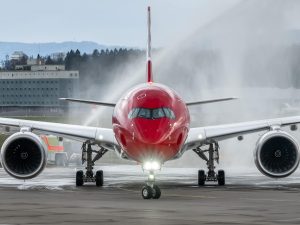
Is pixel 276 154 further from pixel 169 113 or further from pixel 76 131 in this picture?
pixel 76 131

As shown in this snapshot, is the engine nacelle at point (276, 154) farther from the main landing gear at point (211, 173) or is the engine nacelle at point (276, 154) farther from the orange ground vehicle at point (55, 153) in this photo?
the orange ground vehicle at point (55, 153)

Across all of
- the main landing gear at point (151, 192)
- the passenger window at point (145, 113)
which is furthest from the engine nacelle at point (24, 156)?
the main landing gear at point (151, 192)

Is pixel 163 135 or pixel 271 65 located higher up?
pixel 271 65

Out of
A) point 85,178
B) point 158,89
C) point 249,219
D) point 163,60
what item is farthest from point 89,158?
point 163,60

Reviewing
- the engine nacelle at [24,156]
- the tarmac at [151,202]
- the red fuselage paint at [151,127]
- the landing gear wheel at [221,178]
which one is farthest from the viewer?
the landing gear wheel at [221,178]

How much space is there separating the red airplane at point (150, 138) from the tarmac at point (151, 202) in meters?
0.77

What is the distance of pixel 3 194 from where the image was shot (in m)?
36.1

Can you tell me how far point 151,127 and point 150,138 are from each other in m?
0.40

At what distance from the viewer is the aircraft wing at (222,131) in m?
40.5

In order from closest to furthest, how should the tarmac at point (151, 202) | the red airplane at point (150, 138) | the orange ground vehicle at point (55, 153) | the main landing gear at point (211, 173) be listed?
the tarmac at point (151, 202) < the red airplane at point (150, 138) < the main landing gear at point (211, 173) < the orange ground vehicle at point (55, 153)

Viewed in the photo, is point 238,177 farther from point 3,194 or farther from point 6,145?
point 3,194

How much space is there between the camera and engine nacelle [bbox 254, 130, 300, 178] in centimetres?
4006

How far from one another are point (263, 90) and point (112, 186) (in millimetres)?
28192

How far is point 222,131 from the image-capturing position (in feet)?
136
